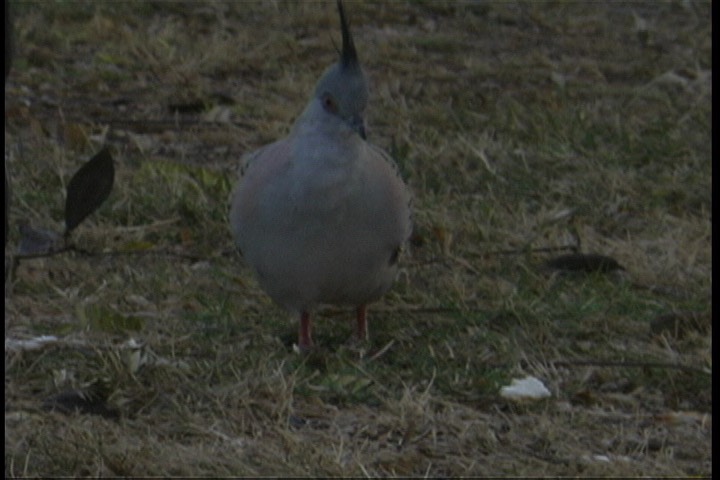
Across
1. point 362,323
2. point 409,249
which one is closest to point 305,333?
point 362,323

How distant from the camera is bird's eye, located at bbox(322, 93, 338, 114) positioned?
400cm

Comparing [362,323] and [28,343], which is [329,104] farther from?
[28,343]

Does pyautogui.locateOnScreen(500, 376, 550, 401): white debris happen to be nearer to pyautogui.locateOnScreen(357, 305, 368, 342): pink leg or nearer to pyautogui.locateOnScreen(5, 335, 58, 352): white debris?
pyautogui.locateOnScreen(357, 305, 368, 342): pink leg

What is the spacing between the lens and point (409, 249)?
16.8 ft

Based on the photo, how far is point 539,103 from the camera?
22.4 ft

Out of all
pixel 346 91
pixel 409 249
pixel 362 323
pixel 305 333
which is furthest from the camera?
pixel 409 249

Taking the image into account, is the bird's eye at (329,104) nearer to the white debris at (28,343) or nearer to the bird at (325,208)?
the bird at (325,208)

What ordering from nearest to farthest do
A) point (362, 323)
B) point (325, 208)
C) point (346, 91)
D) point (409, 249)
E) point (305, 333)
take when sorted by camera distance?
point (325, 208) < point (346, 91) < point (305, 333) < point (362, 323) < point (409, 249)

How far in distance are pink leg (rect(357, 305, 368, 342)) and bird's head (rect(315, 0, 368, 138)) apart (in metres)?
0.52

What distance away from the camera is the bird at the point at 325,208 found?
3895 millimetres

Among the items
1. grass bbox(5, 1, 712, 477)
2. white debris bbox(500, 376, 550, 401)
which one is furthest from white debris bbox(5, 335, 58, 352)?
white debris bbox(500, 376, 550, 401)

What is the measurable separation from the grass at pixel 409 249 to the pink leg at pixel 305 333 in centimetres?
6

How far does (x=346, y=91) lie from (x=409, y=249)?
1209 mm

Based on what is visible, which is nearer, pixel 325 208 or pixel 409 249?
pixel 325 208
